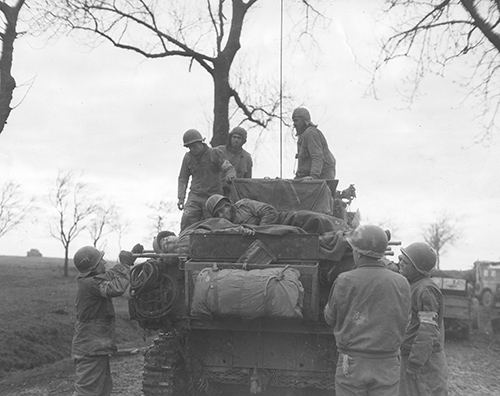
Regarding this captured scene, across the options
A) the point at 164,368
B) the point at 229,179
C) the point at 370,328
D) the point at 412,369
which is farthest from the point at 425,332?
the point at 229,179

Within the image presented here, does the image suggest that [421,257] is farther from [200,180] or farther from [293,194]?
[200,180]

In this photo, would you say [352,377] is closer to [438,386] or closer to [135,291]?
[438,386]

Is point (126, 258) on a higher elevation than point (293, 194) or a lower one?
lower

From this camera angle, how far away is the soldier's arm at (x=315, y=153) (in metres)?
9.37

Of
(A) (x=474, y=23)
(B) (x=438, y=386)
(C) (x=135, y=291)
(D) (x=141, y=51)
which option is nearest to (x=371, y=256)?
(B) (x=438, y=386)

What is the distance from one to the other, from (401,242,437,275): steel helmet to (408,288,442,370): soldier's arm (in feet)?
0.89

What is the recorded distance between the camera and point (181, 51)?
741 inches

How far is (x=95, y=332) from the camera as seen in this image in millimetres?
6410

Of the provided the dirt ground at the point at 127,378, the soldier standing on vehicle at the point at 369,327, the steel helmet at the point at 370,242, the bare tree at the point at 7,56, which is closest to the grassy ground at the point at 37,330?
the dirt ground at the point at 127,378

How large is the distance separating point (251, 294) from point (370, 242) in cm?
138

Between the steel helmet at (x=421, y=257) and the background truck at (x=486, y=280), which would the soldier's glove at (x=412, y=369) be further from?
the background truck at (x=486, y=280)

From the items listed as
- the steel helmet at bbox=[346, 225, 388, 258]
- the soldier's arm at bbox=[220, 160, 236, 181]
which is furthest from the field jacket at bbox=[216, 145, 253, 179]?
the steel helmet at bbox=[346, 225, 388, 258]

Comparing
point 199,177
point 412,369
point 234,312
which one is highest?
point 199,177

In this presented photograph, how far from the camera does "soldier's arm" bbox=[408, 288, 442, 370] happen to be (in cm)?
514
